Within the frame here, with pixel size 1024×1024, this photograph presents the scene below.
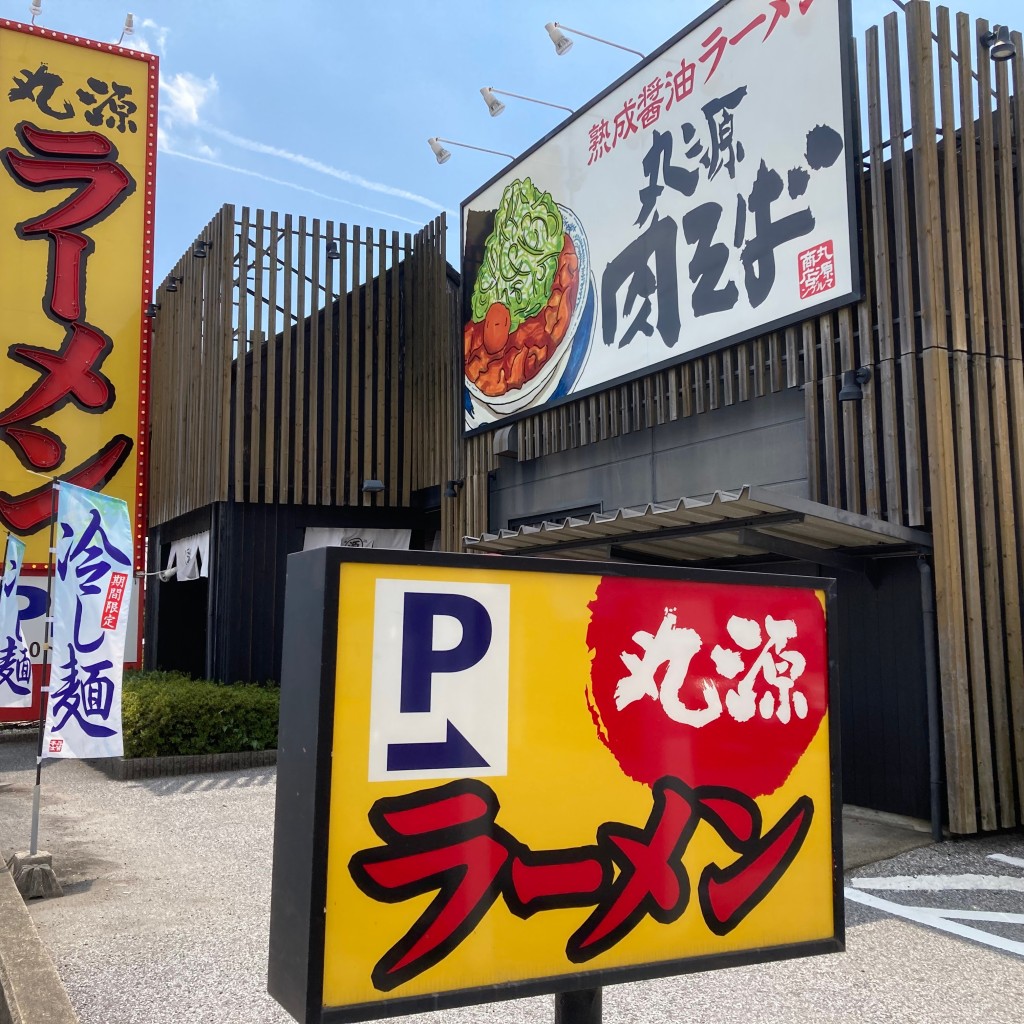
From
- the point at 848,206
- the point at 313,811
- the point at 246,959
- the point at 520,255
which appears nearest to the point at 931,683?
the point at 848,206

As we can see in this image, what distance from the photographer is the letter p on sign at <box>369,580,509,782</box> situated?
1.84m

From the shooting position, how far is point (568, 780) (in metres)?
2.02

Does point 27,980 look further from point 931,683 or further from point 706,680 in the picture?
point 931,683

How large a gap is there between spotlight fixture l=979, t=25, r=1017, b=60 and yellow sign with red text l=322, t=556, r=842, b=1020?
8.32 metres

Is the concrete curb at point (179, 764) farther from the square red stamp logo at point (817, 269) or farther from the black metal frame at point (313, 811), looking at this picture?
the black metal frame at point (313, 811)

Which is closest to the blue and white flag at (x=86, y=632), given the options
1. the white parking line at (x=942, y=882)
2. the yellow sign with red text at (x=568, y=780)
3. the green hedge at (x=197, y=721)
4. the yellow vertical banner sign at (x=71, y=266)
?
the green hedge at (x=197, y=721)

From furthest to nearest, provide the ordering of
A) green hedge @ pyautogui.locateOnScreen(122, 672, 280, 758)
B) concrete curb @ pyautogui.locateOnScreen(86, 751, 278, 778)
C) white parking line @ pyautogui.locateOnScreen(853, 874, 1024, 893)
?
green hedge @ pyautogui.locateOnScreen(122, 672, 280, 758) → concrete curb @ pyautogui.locateOnScreen(86, 751, 278, 778) → white parking line @ pyautogui.locateOnScreen(853, 874, 1024, 893)

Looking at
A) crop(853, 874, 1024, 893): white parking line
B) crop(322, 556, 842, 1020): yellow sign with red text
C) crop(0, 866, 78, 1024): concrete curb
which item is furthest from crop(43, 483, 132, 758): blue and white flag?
crop(322, 556, 842, 1020): yellow sign with red text

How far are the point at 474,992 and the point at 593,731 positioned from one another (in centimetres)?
54

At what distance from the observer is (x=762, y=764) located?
222 centimetres

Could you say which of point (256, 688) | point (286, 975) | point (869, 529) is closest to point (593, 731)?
point (286, 975)

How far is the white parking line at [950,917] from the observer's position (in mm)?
5395

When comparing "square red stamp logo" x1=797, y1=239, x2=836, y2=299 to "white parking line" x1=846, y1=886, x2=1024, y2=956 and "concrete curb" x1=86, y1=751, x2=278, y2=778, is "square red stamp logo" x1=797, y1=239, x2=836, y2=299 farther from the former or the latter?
"concrete curb" x1=86, y1=751, x2=278, y2=778

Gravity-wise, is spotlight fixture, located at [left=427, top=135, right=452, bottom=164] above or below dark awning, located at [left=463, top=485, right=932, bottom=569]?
above
